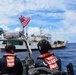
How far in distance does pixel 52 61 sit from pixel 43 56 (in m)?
0.20

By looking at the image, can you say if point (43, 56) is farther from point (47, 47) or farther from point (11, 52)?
point (11, 52)

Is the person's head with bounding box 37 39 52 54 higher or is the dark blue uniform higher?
the person's head with bounding box 37 39 52 54

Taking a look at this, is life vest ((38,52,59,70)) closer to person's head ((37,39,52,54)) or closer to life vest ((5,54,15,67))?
person's head ((37,39,52,54))

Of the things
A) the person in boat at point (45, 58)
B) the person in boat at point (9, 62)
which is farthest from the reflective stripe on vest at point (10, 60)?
the person in boat at point (45, 58)

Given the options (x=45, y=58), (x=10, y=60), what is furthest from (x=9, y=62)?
(x=45, y=58)

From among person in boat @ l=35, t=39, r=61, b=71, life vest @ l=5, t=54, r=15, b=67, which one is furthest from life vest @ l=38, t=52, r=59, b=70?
life vest @ l=5, t=54, r=15, b=67

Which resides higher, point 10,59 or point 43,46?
point 43,46

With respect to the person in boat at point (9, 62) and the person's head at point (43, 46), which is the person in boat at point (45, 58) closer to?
the person's head at point (43, 46)

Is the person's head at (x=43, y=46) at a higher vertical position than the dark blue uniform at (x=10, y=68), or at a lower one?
higher

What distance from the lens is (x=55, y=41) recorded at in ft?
263

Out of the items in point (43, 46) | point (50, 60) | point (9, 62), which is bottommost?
point (9, 62)

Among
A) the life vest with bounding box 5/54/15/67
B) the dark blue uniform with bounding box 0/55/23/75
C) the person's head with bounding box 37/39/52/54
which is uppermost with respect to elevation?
the person's head with bounding box 37/39/52/54

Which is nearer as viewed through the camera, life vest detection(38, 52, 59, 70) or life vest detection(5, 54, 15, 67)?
life vest detection(38, 52, 59, 70)

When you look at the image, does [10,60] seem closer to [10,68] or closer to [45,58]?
[10,68]
